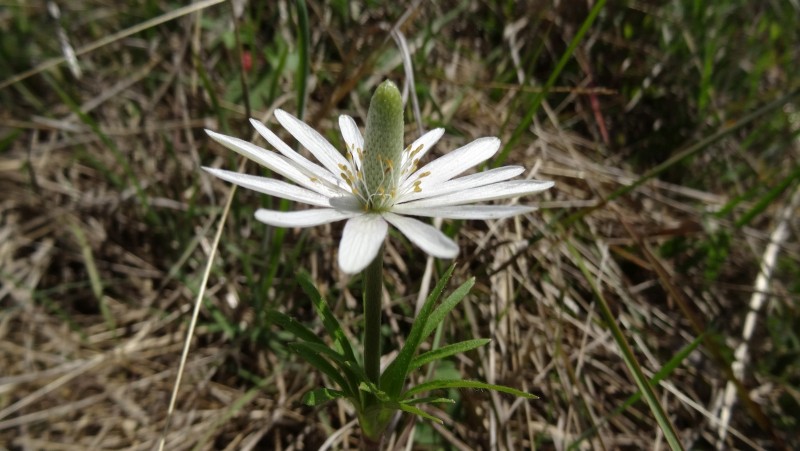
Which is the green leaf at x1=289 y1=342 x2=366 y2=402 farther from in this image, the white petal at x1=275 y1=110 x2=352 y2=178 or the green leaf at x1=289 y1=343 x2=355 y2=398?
the white petal at x1=275 y1=110 x2=352 y2=178

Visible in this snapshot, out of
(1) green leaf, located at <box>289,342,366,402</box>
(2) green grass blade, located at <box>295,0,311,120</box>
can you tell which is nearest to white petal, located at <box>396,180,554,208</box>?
(1) green leaf, located at <box>289,342,366,402</box>

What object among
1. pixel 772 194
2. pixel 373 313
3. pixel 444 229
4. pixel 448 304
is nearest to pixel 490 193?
pixel 448 304

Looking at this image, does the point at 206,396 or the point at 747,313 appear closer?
the point at 206,396

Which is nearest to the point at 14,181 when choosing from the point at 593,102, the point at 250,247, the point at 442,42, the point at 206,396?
the point at 250,247

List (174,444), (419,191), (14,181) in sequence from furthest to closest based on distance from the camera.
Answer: (14,181)
(174,444)
(419,191)

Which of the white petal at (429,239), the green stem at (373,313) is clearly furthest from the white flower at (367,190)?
the green stem at (373,313)

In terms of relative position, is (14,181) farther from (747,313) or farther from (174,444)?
(747,313)

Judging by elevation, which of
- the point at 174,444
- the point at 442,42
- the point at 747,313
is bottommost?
the point at 174,444

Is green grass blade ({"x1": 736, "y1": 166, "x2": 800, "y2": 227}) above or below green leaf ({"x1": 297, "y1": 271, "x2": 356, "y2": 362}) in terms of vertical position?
above
